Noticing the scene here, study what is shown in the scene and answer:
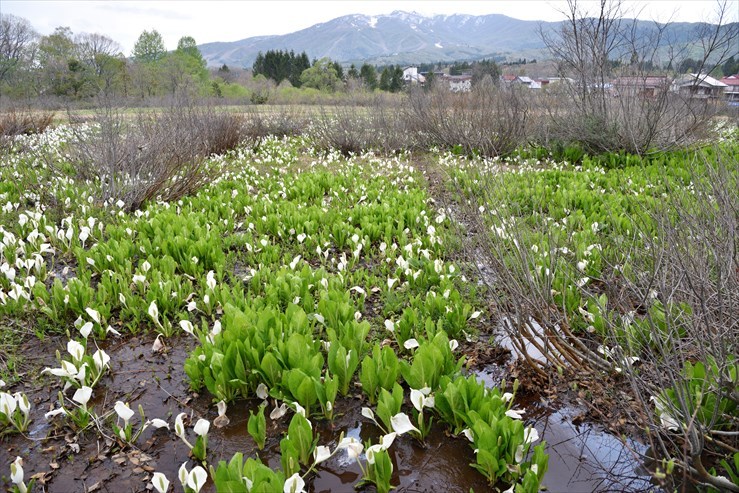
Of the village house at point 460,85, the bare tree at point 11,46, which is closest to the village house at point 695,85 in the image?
the village house at point 460,85

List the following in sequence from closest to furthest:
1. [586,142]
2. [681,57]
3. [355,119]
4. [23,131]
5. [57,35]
Result: 1. [681,57]
2. [586,142]
3. [355,119]
4. [23,131]
5. [57,35]

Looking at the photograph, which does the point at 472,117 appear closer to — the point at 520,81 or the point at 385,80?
the point at 520,81

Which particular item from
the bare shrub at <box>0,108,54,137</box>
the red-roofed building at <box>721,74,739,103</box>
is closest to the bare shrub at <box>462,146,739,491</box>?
the bare shrub at <box>0,108,54,137</box>

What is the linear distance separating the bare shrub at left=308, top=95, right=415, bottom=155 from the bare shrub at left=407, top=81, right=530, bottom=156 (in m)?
0.43

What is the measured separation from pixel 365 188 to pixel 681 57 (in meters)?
7.16

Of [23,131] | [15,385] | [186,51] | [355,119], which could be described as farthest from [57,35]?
[15,385]

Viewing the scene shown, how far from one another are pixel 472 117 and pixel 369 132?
121 inches

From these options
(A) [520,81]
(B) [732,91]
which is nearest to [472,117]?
Answer: (A) [520,81]

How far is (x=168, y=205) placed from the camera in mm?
6785

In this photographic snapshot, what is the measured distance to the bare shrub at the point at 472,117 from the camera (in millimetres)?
11172

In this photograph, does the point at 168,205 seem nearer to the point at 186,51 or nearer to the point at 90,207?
the point at 90,207

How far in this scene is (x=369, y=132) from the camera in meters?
13.1

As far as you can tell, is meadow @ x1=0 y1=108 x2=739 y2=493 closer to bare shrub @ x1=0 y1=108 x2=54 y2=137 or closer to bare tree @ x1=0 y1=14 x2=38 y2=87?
bare shrub @ x1=0 y1=108 x2=54 y2=137

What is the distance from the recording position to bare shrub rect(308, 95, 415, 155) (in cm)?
1277
